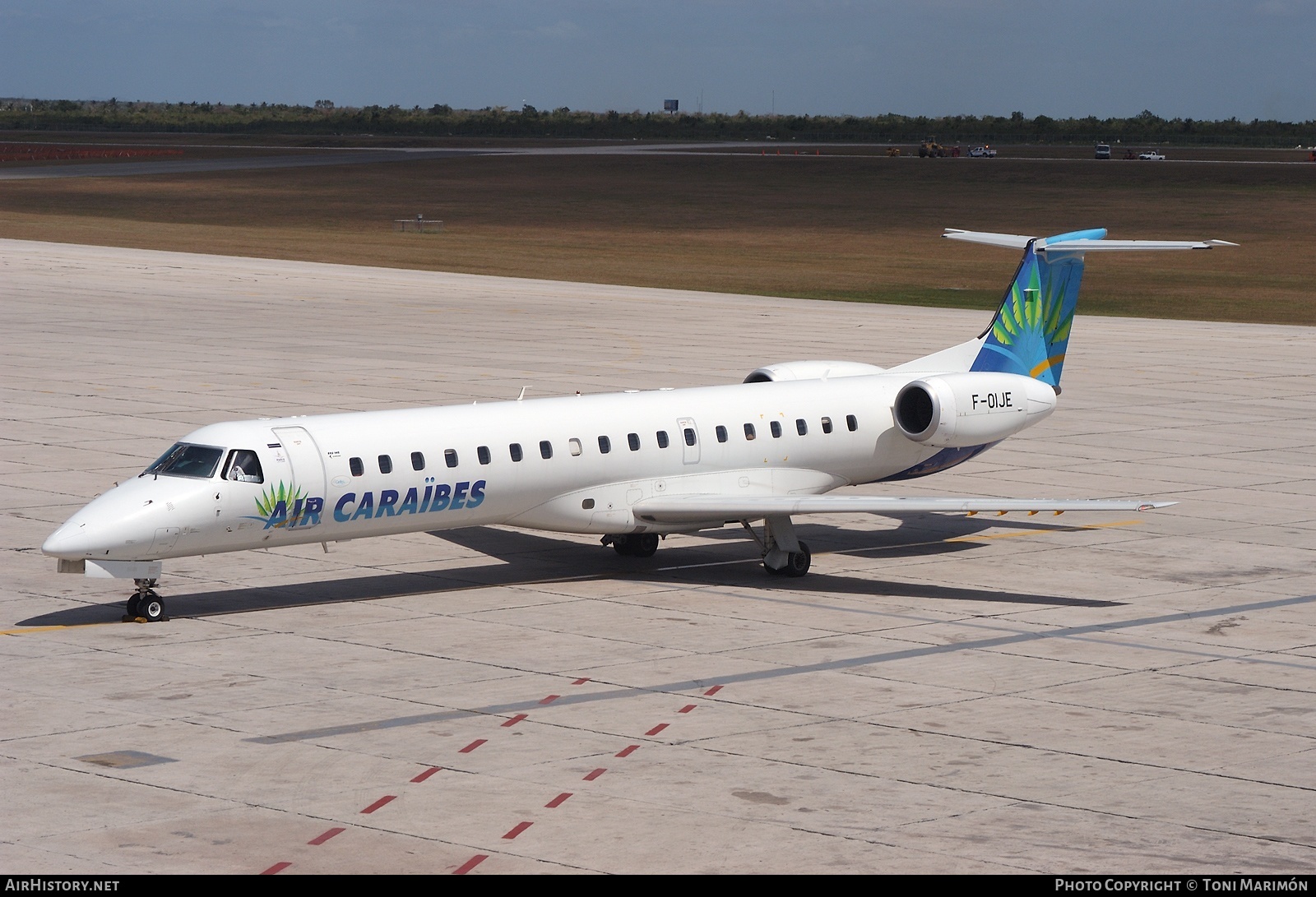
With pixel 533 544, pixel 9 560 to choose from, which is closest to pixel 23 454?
pixel 9 560

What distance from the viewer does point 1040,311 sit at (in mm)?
30016

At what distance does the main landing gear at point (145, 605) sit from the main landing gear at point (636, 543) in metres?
6.96

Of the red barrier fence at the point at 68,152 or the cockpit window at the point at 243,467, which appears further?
the red barrier fence at the point at 68,152

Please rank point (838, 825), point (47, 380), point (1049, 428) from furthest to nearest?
point (47, 380)
point (1049, 428)
point (838, 825)

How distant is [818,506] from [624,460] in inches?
106

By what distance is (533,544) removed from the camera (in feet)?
91.9

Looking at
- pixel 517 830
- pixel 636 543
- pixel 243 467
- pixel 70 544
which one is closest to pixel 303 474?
pixel 243 467

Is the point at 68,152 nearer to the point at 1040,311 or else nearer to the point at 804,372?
the point at 804,372

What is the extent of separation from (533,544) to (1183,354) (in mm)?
31203

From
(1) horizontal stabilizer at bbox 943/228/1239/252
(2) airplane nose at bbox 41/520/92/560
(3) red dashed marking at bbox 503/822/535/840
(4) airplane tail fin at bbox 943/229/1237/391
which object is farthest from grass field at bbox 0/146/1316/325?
(3) red dashed marking at bbox 503/822/535/840

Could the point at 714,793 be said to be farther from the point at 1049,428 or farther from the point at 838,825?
the point at 1049,428

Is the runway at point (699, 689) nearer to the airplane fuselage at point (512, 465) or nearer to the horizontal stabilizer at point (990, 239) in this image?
the airplane fuselage at point (512, 465)

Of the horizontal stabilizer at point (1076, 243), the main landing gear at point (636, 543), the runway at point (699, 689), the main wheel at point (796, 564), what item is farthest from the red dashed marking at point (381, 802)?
the horizontal stabilizer at point (1076, 243)

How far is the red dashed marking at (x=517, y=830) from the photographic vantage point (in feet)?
48.3
